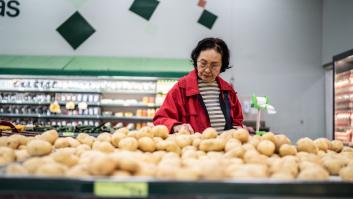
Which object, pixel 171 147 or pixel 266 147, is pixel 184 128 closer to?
pixel 171 147

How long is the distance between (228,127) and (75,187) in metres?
2.20

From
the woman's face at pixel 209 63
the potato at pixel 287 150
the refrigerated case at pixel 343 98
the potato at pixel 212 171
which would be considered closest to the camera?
the potato at pixel 212 171

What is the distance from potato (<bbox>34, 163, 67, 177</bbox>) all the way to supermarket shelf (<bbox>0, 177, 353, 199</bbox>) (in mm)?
146

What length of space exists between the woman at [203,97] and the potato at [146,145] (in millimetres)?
975

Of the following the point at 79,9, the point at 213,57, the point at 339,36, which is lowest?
the point at 213,57

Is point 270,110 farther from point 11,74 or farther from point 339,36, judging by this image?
point 11,74

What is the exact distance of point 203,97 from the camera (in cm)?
315

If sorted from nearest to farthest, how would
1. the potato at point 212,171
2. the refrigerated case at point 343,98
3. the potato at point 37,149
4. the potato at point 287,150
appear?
the potato at point 212,171
the potato at point 37,149
the potato at point 287,150
the refrigerated case at point 343,98

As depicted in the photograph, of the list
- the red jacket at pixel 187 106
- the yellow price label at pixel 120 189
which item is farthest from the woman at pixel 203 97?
the yellow price label at pixel 120 189

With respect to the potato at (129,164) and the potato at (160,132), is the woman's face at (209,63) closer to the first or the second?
the potato at (160,132)

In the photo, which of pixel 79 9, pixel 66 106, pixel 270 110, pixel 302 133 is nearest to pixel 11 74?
pixel 66 106

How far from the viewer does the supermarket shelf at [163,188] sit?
3.56 feet

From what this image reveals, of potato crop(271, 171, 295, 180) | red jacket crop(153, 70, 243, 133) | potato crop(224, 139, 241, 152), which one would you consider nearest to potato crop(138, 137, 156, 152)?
potato crop(224, 139, 241, 152)

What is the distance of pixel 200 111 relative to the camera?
3.11 metres
